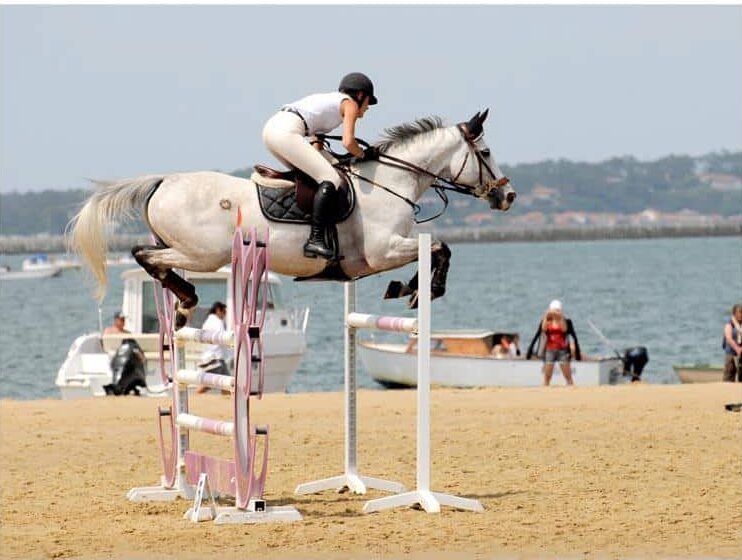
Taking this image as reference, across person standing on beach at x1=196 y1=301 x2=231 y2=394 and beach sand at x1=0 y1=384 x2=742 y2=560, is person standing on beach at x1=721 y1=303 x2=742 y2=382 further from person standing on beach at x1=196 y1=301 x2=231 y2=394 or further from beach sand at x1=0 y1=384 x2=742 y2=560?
person standing on beach at x1=196 y1=301 x2=231 y2=394

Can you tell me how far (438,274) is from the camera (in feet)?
34.7

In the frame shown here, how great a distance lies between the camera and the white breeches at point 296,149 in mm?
10219

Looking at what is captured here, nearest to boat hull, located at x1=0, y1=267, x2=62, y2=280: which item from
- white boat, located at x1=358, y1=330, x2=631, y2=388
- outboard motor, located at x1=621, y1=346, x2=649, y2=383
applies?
white boat, located at x1=358, y1=330, x2=631, y2=388

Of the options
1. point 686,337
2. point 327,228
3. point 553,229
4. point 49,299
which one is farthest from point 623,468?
point 553,229

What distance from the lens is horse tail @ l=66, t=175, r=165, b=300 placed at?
415 inches

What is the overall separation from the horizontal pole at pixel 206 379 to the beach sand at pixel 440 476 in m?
0.91

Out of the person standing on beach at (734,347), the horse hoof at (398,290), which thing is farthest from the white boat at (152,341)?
the horse hoof at (398,290)

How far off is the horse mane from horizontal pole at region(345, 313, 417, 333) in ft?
3.94

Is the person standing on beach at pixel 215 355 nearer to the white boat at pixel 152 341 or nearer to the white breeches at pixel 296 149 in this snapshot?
the white boat at pixel 152 341

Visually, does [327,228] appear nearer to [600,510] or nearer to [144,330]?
[600,510]

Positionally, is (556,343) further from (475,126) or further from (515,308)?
(515,308)

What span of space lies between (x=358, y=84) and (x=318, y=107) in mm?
326

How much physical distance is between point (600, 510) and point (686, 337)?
3993 cm

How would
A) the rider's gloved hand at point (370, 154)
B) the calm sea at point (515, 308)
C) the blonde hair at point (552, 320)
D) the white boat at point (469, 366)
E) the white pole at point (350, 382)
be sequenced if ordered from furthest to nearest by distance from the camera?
1. the calm sea at point (515, 308)
2. the white boat at point (469, 366)
3. the blonde hair at point (552, 320)
4. the white pole at point (350, 382)
5. the rider's gloved hand at point (370, 154)
